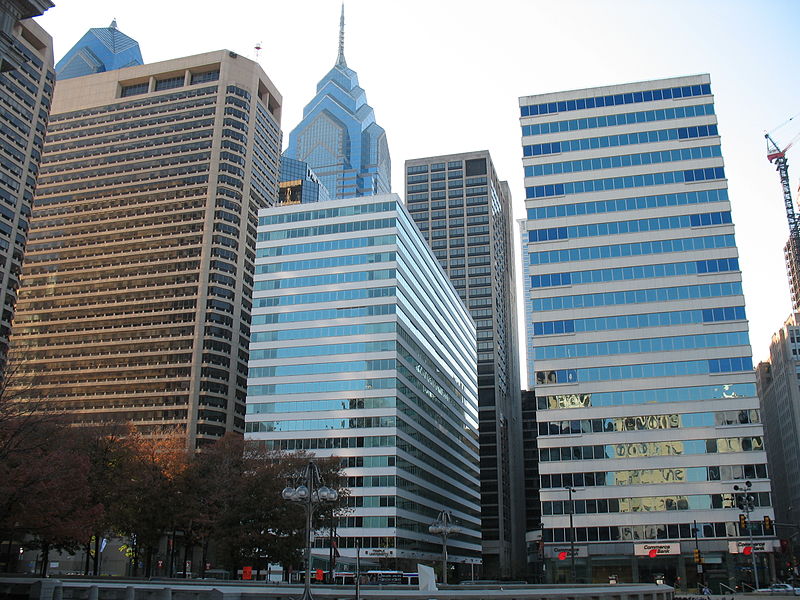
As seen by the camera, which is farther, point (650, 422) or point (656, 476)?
point (650, 422)

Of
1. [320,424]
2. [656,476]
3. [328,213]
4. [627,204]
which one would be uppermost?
[328,213]

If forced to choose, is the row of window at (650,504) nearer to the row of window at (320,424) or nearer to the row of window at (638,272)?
the row of window at (638,272)

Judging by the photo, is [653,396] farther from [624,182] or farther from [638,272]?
[624,182]

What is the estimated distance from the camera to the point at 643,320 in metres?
90.9

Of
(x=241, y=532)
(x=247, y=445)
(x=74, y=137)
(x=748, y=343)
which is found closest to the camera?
(x=241, y=532)

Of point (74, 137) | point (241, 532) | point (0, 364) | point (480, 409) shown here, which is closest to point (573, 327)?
point (241, 532)

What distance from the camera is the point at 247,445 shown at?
8069cm

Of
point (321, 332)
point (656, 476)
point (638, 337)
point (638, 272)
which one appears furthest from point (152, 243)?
point (656, 476)

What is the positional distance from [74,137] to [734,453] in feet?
477

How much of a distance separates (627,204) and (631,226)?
312 cm

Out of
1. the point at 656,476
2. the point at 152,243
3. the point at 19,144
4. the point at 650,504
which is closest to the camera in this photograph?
the point at 650,504

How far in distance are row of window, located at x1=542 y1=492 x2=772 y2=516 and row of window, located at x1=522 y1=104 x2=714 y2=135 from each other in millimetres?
48493

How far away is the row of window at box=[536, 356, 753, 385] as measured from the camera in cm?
8781

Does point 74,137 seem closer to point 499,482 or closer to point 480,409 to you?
point 480,409
